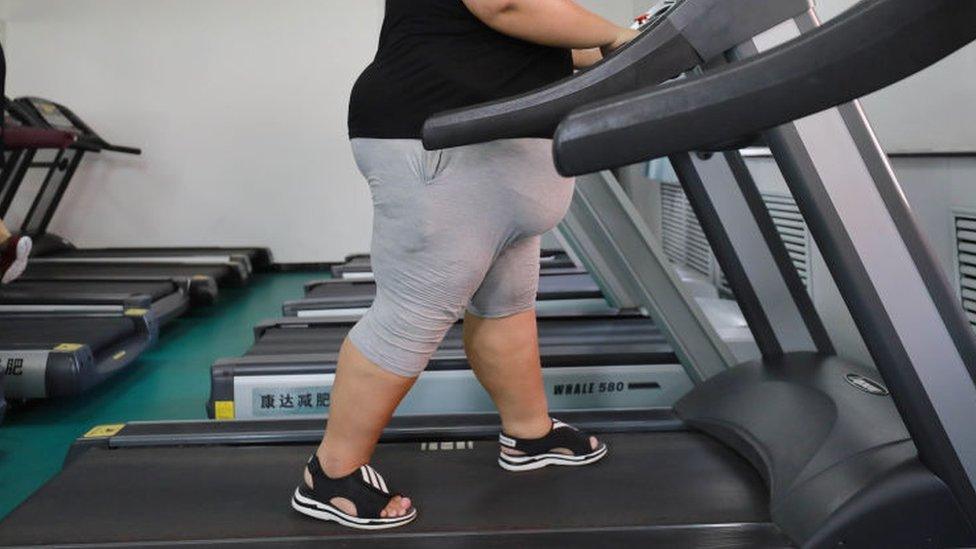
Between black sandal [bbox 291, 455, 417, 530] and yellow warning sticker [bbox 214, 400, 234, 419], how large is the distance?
1023 mm

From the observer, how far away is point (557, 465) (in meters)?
1.62

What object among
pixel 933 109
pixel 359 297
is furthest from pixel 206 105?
pixel 933 109

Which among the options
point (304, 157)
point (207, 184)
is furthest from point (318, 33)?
point (207, 184)

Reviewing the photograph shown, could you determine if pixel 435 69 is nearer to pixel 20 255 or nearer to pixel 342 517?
pixel 342 517

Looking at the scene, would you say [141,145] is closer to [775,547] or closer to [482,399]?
[482,399]

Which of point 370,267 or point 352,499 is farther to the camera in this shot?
point 370,267

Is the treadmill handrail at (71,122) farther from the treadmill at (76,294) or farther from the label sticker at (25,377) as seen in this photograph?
the label sticker at (25,377)

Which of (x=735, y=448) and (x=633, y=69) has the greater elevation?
(x=633, y=69)

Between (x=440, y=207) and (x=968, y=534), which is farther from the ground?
(x=440, y=207)

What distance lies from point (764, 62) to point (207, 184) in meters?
6.16

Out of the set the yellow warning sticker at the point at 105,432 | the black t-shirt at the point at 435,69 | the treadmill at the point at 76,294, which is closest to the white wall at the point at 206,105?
the treadmill at the point at 76,294

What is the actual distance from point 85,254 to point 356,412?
528 cm

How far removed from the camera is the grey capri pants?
131 cm

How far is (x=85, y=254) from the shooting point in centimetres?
597
